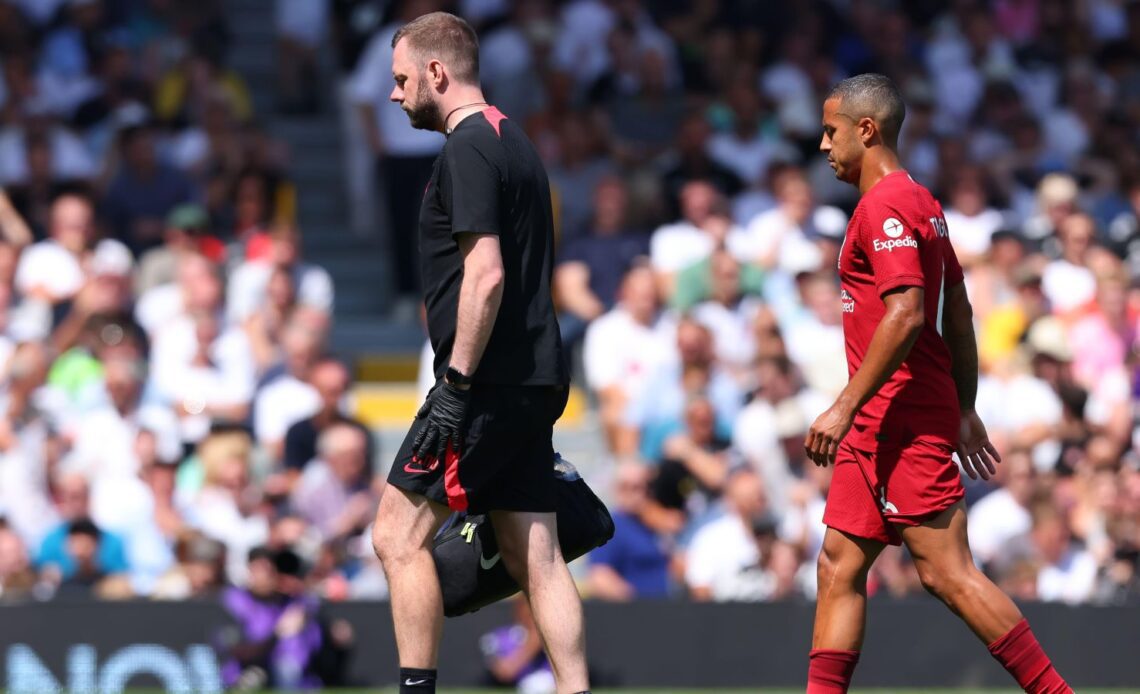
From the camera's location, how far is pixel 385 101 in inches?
529

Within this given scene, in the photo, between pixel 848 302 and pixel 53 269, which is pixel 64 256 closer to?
pixel 53 269

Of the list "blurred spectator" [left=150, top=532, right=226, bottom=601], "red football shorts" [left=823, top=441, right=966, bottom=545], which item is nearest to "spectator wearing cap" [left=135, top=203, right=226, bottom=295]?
"blurred spectator" [left=150, top=532, right=226, bottom=601]

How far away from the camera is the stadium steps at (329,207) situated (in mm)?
13373

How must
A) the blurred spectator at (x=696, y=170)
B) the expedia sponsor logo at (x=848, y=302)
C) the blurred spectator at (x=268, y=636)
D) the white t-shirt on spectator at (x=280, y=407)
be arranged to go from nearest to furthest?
the expedia sponsor logo at (x=848, y=302) < the blurred spectator at (x=268, y=636) < the white t-shirt on spectator at (x=280, y=407) < the blurred spectator at (x=696, y=170)

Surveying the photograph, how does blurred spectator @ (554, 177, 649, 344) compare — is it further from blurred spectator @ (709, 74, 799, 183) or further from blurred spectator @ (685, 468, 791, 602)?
blurred spectator @ (685, 468, 791, 602)

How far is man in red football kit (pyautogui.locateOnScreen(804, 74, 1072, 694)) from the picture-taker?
591cm

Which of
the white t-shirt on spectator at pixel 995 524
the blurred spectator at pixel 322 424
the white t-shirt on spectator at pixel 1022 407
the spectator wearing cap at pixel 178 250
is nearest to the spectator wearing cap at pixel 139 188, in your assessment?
the spectator wearing cap at pixel 178 250

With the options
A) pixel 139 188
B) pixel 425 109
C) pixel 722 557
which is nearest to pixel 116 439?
pixel 139 188

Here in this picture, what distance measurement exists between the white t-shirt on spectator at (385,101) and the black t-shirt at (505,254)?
283 inches

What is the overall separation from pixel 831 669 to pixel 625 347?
5.84m

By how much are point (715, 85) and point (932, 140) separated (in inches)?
66.3

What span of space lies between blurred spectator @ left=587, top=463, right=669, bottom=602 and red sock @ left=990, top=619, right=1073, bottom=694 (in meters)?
4.64

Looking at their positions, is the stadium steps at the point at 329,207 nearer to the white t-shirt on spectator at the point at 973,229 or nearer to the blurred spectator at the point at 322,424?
the blurred spectator at the point at 322,424

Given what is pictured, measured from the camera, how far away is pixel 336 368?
36.8ft
